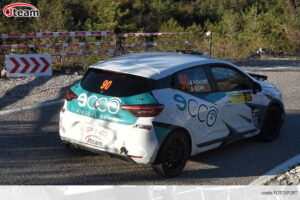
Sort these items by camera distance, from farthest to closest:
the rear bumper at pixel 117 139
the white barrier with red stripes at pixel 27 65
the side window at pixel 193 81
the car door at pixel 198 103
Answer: the white barrier with red stripes at pixel 27 65
the side window at pixel 193 81
the car door at pixel 198 103
the rear bumper at pixel 117 139

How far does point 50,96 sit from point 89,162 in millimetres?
4526

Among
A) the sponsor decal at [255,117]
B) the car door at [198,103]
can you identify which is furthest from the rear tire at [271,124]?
the car door at [198,103]

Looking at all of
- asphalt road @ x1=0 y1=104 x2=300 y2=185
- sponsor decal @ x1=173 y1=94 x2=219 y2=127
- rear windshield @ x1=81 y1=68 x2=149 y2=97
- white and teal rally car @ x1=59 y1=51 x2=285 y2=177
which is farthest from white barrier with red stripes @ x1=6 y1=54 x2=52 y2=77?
sponsor decal @ x1=173 y1=94 x2=219 y2=127

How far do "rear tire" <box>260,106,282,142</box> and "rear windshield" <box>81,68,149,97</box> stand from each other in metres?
2.96

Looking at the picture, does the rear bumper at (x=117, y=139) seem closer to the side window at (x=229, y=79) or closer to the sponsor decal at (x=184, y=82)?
the sponsor decal at (x=184, y=82)

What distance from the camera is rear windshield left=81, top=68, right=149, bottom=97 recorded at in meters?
5.68

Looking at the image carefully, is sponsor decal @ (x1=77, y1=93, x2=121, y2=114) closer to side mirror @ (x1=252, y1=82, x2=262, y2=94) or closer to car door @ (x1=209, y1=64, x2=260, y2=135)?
car door @ (x1=209, y1=64, x2=260, y2=135)

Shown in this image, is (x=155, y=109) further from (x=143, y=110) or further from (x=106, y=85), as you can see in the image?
(x=106, y=85)

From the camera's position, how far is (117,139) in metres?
5.52

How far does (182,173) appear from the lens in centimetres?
600

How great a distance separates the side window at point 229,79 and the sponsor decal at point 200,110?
1.71 feet

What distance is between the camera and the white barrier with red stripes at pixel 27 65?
11.7m

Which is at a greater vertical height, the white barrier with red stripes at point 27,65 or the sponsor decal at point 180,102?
the sponsor decal at point 180,102

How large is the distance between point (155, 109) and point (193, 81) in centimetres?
101
